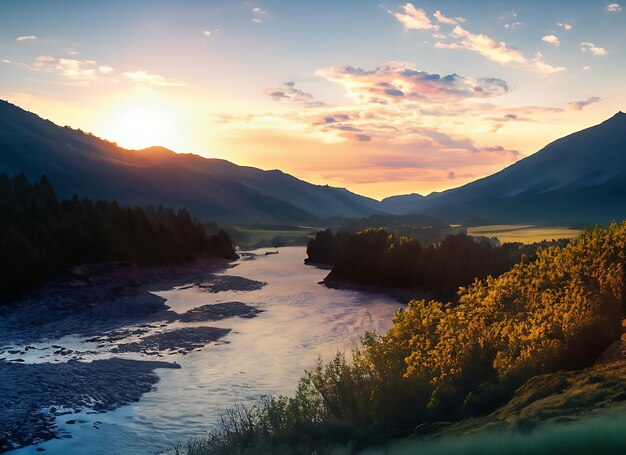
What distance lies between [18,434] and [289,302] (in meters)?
46.2

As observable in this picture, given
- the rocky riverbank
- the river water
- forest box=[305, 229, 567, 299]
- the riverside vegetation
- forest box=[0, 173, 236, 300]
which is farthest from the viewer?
forest box=[305, 229, 567, 299]

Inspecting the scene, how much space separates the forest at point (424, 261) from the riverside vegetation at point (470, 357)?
48206 mm

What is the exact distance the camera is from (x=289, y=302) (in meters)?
69.5

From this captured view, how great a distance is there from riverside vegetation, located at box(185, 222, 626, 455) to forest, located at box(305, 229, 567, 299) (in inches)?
1898

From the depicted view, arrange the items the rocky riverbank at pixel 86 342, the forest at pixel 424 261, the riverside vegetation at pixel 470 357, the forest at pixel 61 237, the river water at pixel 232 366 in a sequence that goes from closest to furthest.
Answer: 1. the riverside vegetation at pixel 470 357
2. the river water at pixel 232 366
3. the rocky riverbank at pixel 86 342
4. the forest at pixel 61 237
5. the forest at pixel 424 261

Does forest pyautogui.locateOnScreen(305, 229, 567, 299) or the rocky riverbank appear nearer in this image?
the rocky riverbank

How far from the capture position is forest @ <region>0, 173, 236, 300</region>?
2803 inches

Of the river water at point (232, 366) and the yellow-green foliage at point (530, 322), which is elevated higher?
the yellow-green foliage at point (530, 322)

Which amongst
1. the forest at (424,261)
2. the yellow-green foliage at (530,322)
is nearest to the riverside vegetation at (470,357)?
the yellow-green foliage at (530,322)

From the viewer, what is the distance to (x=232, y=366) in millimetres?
37656

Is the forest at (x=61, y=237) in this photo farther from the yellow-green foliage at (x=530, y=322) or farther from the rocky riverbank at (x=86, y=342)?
the yellow-green foliage at (x=530, y=322)

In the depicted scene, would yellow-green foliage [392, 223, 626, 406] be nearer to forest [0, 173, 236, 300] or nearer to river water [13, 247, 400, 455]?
river water [13, 247, 400, 455]

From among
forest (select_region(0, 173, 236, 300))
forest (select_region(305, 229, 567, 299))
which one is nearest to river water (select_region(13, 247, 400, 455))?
forest (select_region(305, 229, 567, 299))

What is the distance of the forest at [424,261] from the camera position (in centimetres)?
7212
